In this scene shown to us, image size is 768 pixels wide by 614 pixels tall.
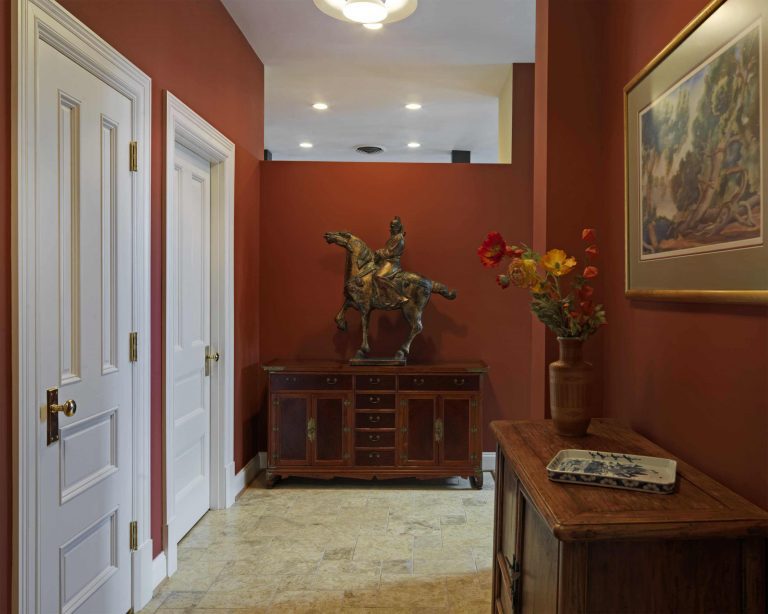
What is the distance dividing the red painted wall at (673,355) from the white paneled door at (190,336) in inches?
76.9

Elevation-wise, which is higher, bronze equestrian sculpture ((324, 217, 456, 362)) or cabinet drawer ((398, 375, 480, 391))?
bronze equestrian sculpture ((324, 217, 456, 362))

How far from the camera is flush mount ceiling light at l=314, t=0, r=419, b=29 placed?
239 cm

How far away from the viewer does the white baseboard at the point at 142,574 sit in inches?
92.5

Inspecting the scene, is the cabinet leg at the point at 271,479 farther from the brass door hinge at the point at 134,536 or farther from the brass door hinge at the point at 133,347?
the brass door hinge at the point at 133,347

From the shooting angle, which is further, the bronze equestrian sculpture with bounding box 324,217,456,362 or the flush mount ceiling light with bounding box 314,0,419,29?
the bronze equestrian sculpture with bounding box 324,217,456,362

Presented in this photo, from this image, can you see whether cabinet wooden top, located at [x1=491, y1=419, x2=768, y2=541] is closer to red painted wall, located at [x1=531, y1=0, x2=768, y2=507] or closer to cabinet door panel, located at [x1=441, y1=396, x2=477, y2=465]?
red painted wall, located at [x1=531, y1=0, x2=768, y2=507]

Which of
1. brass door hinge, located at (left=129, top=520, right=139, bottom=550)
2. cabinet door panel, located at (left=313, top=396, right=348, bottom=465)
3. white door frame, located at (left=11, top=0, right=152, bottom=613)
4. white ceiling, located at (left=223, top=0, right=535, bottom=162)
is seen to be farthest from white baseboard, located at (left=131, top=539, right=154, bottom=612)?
white ceiling, located at (left=223, top=0, right=535, bottom=162)

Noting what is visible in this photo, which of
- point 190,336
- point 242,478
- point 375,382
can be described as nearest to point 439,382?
point 375,382

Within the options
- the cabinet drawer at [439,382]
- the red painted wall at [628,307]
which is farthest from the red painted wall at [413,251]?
the red painted wall at [628,307]

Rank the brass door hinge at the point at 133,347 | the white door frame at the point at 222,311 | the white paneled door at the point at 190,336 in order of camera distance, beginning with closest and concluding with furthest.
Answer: the brass door hinge at the point at 133,347 → the white paneled door at the point at 190,336 → the white door frame at the point at 222,311

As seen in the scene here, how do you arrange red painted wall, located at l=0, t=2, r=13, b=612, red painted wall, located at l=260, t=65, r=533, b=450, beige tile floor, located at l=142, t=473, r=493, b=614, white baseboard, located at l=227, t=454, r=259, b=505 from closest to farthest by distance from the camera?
red painted wall, located at l=0, t=2, r=13, b=612 < beige tile floor, located at l=142, t=473, r=493, b=614 < white baseboard, located at l=227, t=454, r=259, b=505 < red painted wall, located at l=260, t=65, r=533, b=450

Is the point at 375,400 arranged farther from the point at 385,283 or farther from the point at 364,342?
the point at 385,283

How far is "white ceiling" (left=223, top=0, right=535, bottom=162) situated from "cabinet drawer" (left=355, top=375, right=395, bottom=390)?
233 centimetres

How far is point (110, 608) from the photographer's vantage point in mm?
2193
